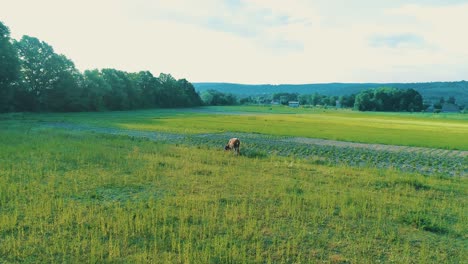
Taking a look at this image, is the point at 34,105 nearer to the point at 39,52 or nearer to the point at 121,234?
the point at 39,52

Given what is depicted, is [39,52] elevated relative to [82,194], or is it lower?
elevated

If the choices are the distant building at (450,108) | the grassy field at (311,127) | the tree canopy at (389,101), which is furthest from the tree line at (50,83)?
the distant building at (450,108)

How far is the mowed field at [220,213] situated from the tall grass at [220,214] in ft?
0.13

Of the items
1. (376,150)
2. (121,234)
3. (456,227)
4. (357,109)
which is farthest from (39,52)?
(357,109)

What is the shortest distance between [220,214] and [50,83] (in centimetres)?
7662

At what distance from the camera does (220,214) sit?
35.2 feet

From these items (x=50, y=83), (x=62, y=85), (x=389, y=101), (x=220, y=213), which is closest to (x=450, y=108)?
(x=389, y=101)

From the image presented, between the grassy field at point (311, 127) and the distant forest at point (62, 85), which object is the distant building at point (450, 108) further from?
the distant forest at point (62, 85)

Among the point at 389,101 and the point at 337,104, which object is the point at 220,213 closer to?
the point at 389,101

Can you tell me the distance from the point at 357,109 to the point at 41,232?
505 feet

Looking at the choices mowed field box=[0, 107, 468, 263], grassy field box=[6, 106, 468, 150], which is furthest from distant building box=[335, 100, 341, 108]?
mowed field box=[0, 107, 468, 263]

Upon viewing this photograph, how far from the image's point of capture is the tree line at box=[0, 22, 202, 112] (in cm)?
5734

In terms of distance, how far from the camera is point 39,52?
7200 cm

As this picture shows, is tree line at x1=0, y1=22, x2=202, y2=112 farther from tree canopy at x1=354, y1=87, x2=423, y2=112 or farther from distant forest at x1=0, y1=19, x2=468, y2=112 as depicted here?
tree canopy at x1=354, y1=87, x2=423, y2=112
